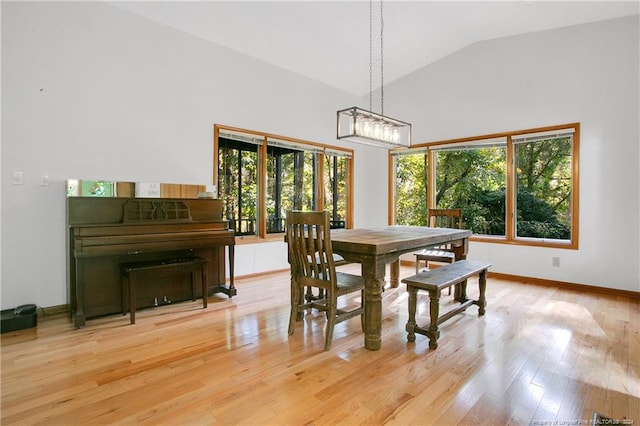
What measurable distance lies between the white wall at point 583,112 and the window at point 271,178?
2282mm

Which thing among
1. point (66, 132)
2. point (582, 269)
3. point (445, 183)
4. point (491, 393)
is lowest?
point (491, 393)

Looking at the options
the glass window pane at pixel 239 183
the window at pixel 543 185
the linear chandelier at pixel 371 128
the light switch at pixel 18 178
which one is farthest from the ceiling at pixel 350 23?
the light switch at pixel 18 178

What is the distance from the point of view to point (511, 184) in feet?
15.9

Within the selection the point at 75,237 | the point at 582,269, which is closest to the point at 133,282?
the point at 75,237

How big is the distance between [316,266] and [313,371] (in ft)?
2.41

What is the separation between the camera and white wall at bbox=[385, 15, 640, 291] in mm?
3928

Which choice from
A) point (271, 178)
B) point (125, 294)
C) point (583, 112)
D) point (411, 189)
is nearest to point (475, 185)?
point (411, 189)

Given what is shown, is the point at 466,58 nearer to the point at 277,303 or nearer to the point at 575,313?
the point at 575,313

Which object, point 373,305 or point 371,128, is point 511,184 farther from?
point 373,305

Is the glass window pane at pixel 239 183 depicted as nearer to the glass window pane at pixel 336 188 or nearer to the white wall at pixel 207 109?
the white wall at pixel 207 109

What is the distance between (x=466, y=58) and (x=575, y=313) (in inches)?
150

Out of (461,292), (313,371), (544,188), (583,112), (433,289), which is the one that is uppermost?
(583,112)

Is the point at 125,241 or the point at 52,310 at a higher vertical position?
the point at 125,241

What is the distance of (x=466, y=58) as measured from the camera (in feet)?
16.8
